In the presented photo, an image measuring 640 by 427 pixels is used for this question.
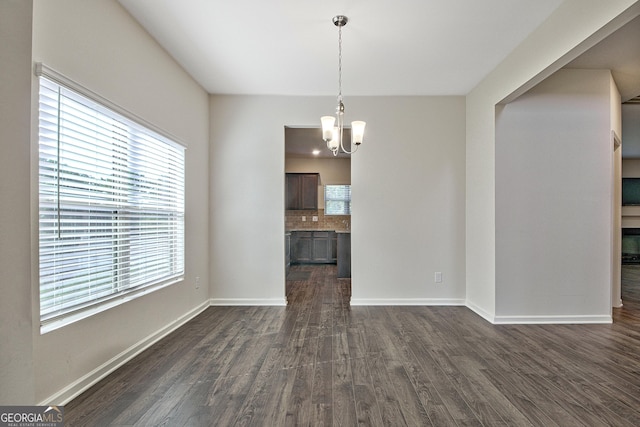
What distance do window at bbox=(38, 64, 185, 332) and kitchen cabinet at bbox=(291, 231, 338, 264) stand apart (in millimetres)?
4899

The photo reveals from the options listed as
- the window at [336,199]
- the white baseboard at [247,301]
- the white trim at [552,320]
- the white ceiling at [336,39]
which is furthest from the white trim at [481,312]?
the window at [336,199]

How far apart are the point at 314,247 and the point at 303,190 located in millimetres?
1441

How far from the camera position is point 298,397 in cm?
204

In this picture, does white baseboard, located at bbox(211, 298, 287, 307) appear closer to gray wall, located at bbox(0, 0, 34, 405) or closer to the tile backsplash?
gray wall, located at bbox(0, 0, 34, 405)

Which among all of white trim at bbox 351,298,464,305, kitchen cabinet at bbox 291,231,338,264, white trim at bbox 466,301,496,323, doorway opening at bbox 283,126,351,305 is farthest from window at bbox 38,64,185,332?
kitchen cabinet at bbox 291,231,338,264

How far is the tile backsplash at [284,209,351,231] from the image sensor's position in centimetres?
837

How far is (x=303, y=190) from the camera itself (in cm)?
813

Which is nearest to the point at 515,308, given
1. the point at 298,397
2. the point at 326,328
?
the point at 326,328

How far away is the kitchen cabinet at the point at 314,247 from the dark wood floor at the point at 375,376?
4.38 metres

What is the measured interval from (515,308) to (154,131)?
4041mm

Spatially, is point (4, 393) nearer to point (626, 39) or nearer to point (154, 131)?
point (154, 131)

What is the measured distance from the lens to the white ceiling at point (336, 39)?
8.23 ft

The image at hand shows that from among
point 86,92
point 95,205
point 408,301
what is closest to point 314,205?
point 408,301

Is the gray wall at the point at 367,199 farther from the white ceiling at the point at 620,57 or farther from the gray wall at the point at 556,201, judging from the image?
the white ceiling at the point at 620,57
